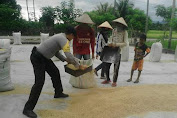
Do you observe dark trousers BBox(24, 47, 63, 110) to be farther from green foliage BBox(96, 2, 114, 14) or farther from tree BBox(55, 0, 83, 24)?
green foliage BBox(96, 2, 114, 14)

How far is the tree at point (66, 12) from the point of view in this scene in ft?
80.4

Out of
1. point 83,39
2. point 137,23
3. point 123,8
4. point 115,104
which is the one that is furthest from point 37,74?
point 123,8

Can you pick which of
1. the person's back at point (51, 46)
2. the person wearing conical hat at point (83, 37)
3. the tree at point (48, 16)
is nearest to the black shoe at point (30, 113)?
the person's back at point (51, 46)

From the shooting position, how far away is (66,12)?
2439cm

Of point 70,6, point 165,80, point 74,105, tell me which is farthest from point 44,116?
point 70,6

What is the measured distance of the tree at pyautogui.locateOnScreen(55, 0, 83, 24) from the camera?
80.4 feet

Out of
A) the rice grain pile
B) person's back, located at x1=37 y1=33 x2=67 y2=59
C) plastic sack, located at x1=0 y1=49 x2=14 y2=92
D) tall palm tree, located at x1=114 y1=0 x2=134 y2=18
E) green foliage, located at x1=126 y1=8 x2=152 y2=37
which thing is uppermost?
tall palm tree, located at x1=114 y1=0 x2=134 y2=18

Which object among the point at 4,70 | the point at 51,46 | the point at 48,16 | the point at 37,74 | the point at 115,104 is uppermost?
the point at 48,16

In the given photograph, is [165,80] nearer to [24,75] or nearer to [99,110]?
[99,110]

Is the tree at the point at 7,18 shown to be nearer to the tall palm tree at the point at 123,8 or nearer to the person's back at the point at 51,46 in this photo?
the tall palm tree at the point at 123,8

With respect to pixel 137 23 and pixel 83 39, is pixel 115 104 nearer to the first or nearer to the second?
pixel 83 39

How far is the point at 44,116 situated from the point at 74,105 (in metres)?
0.63

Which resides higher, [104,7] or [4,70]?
[104,7]

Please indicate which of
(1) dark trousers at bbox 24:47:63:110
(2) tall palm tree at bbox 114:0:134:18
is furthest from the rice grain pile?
(2) tall palm tree at bbox 114:0:134:18
